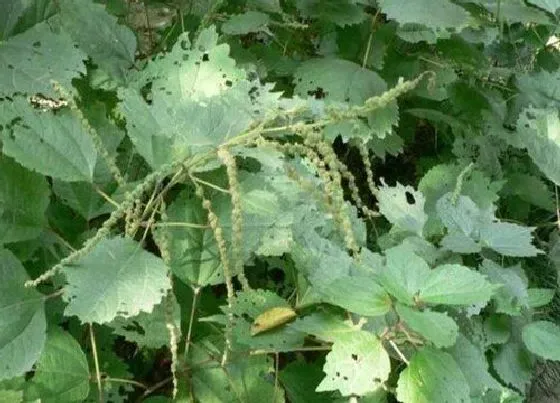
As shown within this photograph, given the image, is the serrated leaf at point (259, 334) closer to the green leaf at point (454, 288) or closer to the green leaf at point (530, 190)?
the green leaf at point (454, 288)

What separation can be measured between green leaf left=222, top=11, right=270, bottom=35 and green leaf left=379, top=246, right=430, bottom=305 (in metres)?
0.75

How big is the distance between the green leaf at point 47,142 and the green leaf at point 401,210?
22.5 inches

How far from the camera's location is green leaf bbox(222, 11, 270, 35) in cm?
163

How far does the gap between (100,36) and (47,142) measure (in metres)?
0.50

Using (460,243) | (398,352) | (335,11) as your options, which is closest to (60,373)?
(398,352)

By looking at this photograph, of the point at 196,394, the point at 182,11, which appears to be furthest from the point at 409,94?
the point at 196,394

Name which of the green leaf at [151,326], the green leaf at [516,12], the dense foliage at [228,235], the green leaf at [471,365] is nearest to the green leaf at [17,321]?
the dense foliage at [228,235]

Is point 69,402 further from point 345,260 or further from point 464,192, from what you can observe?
point 464,192

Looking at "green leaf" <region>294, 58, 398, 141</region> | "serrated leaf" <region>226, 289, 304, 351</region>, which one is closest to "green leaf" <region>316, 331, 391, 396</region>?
"serrated leaf" <region>226, 289, 304, 351</region>

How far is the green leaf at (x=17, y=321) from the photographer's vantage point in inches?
37.6

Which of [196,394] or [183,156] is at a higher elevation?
[183,156]

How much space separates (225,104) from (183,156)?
0.31ft

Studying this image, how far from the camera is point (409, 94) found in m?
1.95

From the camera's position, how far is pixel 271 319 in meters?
1.09
